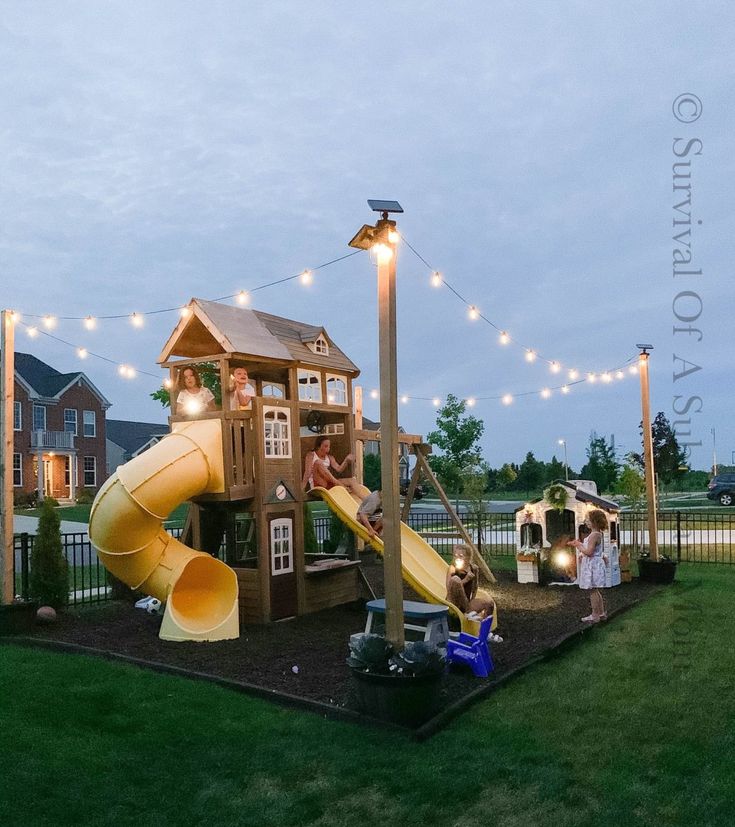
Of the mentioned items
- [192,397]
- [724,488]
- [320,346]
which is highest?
[320,346]

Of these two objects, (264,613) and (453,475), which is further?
(453,475)

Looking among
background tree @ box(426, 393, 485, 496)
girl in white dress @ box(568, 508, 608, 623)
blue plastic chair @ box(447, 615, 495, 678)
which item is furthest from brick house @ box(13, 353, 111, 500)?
blue plastic chair @ box(447, 615, 495, 678)

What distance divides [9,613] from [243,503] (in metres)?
3.67

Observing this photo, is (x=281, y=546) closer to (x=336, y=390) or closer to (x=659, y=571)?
(x=336, y=390)

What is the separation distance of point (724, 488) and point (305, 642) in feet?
106

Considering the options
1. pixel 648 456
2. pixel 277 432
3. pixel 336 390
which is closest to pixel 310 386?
pixel 336 390

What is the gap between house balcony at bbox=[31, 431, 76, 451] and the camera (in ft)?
145

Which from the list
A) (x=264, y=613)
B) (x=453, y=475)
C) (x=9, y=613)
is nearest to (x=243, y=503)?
(x=264, y=613)

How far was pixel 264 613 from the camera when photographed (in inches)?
448

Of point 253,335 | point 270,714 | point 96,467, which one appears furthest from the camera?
point 96,467

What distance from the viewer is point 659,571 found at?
48.5ft

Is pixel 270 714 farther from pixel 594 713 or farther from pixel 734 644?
pixel 734 644

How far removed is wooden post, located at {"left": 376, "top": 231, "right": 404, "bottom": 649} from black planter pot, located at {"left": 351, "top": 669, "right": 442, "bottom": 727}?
49 cm

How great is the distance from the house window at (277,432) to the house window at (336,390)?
203 cm
